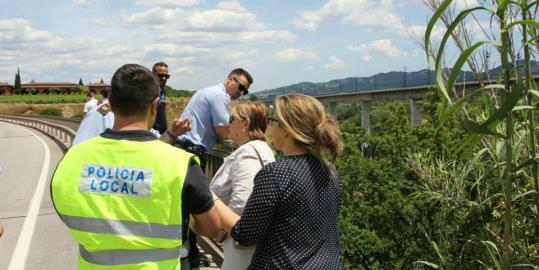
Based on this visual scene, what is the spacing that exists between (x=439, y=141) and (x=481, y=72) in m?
2.65

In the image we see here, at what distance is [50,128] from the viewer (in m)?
31.5

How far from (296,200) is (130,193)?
0.81 meters

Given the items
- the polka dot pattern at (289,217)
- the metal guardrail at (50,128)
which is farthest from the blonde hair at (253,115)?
the metal guardrail at (50,128)

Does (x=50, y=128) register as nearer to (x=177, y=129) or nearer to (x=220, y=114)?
(x=220, y=114)

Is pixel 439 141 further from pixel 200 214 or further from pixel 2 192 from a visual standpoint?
pixel 2 192

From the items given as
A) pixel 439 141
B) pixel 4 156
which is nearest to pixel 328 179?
pixel 439 141

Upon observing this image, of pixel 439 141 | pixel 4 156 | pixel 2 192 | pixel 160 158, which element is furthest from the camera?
pixel 4 156

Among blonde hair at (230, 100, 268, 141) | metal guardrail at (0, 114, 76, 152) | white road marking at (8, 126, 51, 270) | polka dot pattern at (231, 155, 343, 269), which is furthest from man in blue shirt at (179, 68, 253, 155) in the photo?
metal guardrail at (0, 114, 76, 152)

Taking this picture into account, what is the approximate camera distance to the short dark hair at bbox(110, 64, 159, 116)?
8.09ft

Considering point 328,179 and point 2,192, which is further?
point 2,192

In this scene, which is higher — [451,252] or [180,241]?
[180,241]

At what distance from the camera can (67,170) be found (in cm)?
245

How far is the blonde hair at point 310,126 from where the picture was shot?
2912 millimetres

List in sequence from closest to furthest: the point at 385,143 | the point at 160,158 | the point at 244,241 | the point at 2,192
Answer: the point at 160,158
the point at 244,241
the point at 385,143
the point at 2,192
